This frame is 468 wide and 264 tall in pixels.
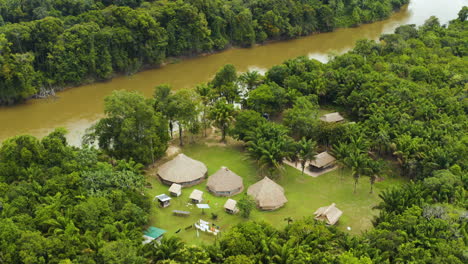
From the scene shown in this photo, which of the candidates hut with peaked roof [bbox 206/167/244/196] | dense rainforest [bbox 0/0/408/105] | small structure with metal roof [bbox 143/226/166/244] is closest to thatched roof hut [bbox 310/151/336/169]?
hut with peaked roof [bbox 206/167/244/196]

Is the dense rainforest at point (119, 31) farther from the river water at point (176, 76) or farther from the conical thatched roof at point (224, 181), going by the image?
the conical thatched roof at point (224, 181)

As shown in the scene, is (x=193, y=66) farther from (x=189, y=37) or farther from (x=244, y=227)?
(x=244, y=227)

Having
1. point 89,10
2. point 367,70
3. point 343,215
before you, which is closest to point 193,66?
point 89,10

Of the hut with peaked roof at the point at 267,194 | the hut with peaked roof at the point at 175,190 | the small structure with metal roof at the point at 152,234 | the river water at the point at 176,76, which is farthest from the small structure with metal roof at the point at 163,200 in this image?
the river water at the point at 176,76

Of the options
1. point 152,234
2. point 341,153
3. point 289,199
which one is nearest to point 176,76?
point 341,153

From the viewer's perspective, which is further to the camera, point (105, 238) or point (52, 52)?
point (52, 52)

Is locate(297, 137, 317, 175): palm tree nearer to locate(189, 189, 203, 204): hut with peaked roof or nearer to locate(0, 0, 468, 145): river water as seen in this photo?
locate(189, 189, 203, 204): hut with peaked roof
